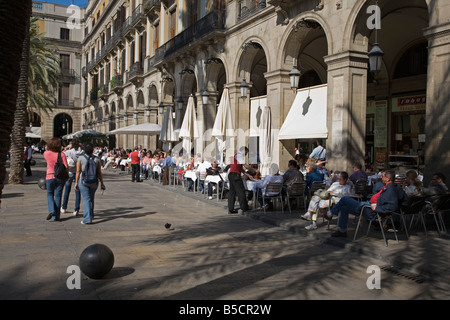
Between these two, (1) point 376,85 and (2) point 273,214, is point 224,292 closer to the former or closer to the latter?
(2) point 273,214

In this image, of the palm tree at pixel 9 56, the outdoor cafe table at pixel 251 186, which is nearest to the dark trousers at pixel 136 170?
the outdoor cafe table at pixel 251 186

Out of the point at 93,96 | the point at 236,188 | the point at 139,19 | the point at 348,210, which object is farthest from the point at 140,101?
the point at 348,210

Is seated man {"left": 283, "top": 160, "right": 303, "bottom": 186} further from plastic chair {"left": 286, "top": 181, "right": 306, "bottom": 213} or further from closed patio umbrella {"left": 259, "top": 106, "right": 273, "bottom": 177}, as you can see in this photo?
closed patio umbrella {"left": 259, "top": 106, "right": 273, "bottom": 177}

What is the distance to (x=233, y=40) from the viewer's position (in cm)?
1833

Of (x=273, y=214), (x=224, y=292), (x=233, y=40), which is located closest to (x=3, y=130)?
(x=224, y=292)

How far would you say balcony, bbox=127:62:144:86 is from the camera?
3130 centimetres

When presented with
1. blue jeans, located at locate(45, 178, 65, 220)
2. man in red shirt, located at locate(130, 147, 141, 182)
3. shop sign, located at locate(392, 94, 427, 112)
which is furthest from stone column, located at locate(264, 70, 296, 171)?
blue jeans, located at locate(45, 178, 65, 220)

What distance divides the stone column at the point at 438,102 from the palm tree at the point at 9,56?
28.0ft

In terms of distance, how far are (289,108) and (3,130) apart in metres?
12.8

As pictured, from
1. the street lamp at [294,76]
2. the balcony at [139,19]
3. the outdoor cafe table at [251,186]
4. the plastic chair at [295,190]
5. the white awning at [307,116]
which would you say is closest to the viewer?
the plastic chair at [295,190]

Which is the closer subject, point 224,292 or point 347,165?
point 224,292

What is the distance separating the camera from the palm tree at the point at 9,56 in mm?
2877

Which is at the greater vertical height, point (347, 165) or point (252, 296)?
point (347, 165)

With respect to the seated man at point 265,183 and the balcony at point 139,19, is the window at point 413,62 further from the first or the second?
the balcony at point 139,19
